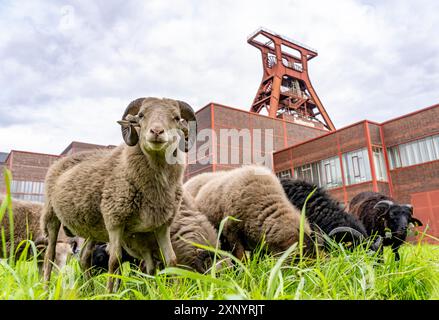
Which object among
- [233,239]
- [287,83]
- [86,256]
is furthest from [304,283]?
[287,83]

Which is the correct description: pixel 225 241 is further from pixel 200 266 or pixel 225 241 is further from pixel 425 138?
pixel 425 138

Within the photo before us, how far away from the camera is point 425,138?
56.7ft

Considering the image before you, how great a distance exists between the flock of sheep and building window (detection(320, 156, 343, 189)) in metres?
17.1

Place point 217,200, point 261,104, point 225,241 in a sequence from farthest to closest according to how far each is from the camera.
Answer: point 261,104 → point 217,200 → point 225,241

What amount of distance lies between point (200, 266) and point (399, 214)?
385cm

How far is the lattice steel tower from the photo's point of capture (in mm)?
35406

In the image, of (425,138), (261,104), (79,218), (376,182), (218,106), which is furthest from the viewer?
(261,104)

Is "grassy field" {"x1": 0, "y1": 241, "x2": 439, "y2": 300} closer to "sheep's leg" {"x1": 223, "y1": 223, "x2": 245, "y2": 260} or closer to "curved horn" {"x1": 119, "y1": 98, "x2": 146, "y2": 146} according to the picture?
"curved horn" {"x1": 119, "y1": 98, "x2": 146, "y2": 146}

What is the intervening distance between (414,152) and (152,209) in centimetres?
1906

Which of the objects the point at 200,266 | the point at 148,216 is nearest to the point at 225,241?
the point at 200,266

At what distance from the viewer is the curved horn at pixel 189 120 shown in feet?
9.76

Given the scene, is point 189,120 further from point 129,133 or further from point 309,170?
point 309,170

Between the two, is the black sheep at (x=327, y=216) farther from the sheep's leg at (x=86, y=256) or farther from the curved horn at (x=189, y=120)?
the sheep's leg at (x=86, y=256)
